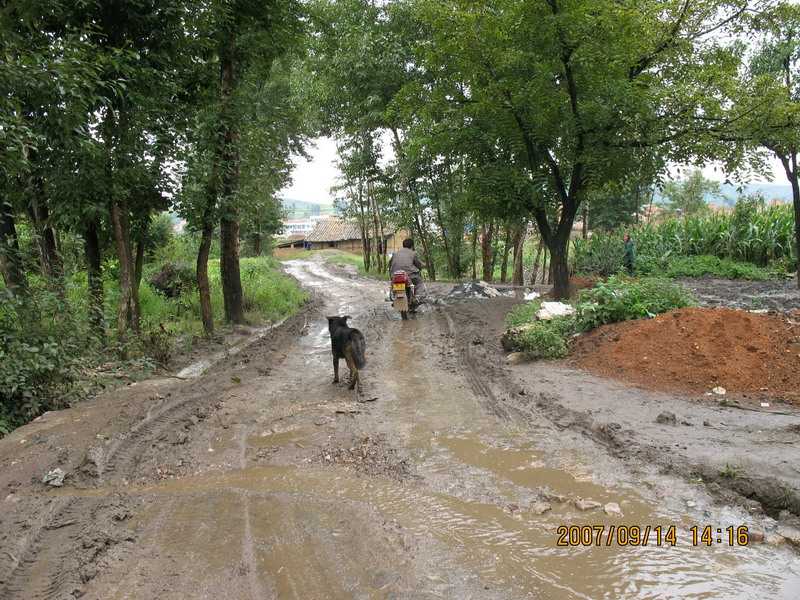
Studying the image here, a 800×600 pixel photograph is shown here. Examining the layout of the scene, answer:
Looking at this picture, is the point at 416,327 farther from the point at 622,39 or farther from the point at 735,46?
the point at 735,46

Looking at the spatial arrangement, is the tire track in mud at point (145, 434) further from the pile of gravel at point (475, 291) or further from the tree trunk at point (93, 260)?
the pile of gravel at point (475, 291)

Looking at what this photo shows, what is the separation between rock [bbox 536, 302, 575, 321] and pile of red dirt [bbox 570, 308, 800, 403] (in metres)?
1.15

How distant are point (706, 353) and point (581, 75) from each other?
663cm

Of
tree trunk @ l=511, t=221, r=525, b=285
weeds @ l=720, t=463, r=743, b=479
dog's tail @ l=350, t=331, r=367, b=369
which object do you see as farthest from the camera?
tree trunk @ l=511, t=221, r=525, b=285

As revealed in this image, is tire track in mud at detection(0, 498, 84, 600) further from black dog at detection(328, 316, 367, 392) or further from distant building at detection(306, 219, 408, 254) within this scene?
distant building at detection(306, 219, 408, 254)

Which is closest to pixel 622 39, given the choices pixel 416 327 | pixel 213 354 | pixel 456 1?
pixel 456 1

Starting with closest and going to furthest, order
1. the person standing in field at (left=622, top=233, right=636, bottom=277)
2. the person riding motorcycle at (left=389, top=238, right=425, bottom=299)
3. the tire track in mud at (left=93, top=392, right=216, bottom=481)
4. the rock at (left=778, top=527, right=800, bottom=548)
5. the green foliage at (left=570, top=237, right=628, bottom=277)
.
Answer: the rock at (left=778, top=527, right=800, bottom=548) < the tire track in mud at (left=93, top=392, right=216, bottom=481) < the person riding motorcycle at (left=389, top=238, right=425, bottom=299) < the person standing in field at (left=622, top=233, right=636, bottom=277) < the green foliage at (left=570, top=237, right=628, bottom=277)

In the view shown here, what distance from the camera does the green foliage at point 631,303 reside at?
8.27 metres

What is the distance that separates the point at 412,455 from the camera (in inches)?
179

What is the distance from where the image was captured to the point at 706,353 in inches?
253

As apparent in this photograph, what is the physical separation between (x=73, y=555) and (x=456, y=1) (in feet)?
35.8

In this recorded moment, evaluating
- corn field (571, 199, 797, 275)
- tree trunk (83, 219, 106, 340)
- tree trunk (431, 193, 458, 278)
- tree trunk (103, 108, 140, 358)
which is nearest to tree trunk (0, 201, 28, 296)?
tree trunk (83, 219, 106, 340)

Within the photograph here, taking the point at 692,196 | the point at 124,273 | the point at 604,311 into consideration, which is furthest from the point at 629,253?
the point at 692,196

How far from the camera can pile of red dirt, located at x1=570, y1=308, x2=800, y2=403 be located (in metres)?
5.81
